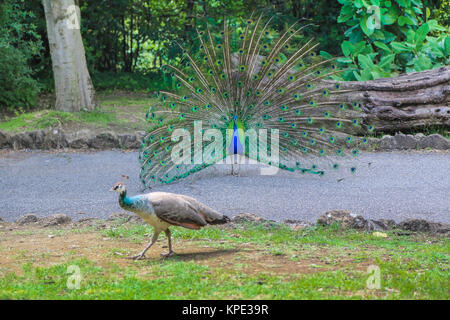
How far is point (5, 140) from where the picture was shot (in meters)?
12.1

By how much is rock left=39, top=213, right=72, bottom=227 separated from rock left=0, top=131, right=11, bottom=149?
222 inches

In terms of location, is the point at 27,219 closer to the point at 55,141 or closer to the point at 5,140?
the point at 55,141

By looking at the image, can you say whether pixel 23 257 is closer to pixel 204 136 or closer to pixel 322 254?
pixel 322 254

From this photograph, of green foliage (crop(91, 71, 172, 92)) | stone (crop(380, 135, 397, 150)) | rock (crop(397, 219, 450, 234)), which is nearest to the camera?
rock (crop(397, 219, 450, 234))

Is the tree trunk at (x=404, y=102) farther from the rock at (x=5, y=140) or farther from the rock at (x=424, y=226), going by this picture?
the rock at (x=5, y=140)

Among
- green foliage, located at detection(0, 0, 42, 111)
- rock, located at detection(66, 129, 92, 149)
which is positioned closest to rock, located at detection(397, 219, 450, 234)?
rock, located at detection(66, 129, 92, 149)

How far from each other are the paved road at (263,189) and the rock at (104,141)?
116 centimetres

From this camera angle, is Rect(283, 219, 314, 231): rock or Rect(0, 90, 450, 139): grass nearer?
Rect(283, 219, 314, 231): rock

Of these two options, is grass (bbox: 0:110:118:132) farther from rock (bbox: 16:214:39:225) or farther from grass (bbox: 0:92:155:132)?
rock (bbox: 16:214:39:225)

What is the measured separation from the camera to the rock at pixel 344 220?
6.51 m

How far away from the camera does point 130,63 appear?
19.0m

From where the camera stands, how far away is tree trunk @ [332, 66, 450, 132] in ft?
39.2
